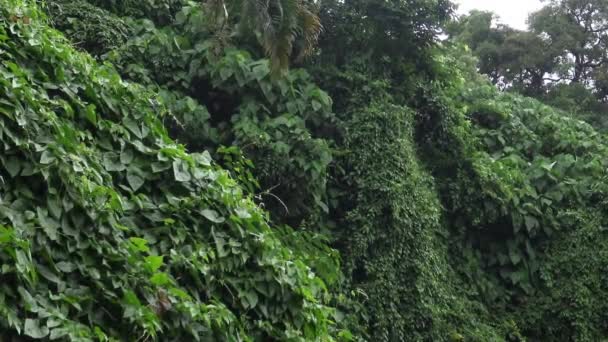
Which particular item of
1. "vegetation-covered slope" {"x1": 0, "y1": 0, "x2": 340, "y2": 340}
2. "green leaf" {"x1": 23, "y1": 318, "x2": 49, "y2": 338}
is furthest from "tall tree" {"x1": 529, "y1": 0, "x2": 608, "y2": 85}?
"green leaf" {"x1": 23, "y1": 318, "x2": 49, "y2": 338}

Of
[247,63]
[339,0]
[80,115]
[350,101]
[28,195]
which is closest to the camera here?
[28,195]

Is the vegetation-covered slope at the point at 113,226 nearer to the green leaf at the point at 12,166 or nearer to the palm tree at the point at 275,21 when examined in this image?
the green leaf at the point at 12,166

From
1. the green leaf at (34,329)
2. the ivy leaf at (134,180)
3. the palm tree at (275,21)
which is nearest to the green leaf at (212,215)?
the ivy leaf at (134,180)

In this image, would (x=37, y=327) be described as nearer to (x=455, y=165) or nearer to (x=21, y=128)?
(x=21, y=128)

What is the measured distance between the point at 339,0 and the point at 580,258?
11.6 feet

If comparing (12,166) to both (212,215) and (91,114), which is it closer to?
(91,114)

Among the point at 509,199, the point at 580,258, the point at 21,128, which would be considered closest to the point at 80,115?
the point at 21,128

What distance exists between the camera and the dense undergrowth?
13.6 feet

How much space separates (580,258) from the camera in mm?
7953

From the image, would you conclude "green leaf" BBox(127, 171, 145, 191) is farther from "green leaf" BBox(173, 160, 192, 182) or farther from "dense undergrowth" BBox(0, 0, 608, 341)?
"green leaf" BBox(173, 160, 192, 182)

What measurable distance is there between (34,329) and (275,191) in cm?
346

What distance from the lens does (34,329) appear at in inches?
141

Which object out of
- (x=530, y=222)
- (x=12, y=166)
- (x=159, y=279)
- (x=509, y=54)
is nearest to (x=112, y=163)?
(x=12, y=166)

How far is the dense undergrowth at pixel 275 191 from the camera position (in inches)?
163
